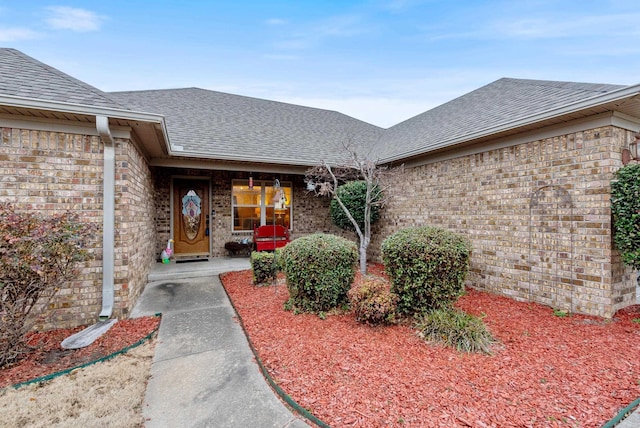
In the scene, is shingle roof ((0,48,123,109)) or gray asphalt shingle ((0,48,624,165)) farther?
gray asphalt shingle ((0,48,624,165))

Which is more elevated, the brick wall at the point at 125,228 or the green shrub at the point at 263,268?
the brick wall at the point at 125,228

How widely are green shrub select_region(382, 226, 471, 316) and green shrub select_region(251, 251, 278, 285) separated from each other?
8.27 ft

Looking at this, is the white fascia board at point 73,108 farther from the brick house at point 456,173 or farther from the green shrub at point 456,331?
the green shrub at point 456,331

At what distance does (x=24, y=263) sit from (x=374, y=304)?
377 cm

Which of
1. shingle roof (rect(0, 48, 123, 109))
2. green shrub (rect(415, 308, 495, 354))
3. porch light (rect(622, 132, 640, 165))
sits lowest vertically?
green shrub (rect(415, 308, 495, 354))

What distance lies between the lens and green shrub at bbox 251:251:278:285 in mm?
5445

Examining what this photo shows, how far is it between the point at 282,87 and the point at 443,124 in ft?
29.3

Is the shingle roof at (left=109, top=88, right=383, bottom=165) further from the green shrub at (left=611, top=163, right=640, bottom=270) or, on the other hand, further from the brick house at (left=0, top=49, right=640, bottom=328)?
the green shrub at (left=611, top=163, right=640, bottom=270)

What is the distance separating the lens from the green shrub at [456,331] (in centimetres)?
305

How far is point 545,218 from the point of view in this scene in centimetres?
438

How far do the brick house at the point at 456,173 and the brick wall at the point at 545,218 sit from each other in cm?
2

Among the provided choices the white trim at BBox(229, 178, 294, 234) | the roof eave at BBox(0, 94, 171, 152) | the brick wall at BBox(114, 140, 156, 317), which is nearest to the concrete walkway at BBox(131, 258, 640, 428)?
the brick wall at BBox(114, 140, 156, 317)

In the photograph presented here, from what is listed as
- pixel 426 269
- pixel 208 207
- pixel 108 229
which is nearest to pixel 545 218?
pixel 426 269

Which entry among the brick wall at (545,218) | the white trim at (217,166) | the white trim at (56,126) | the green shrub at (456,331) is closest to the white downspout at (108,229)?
the white trim at (56,126)
